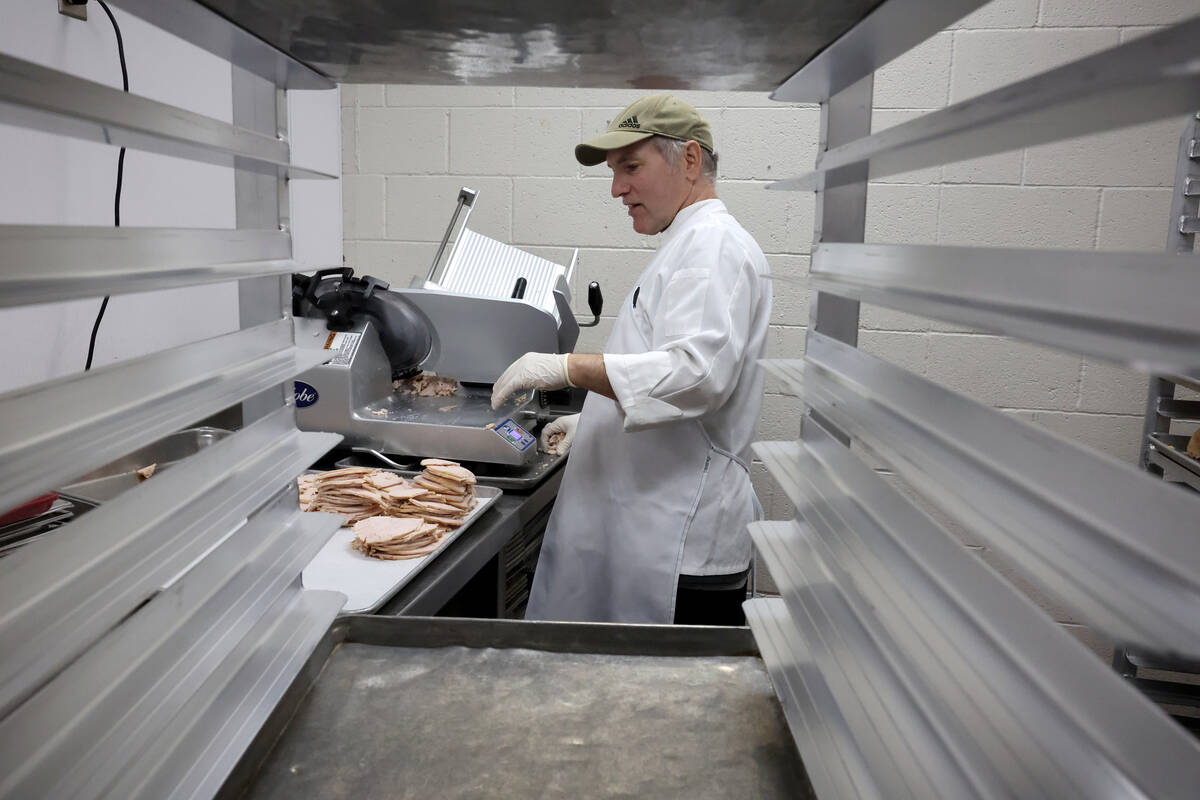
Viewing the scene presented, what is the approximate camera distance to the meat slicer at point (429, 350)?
2.16 meters

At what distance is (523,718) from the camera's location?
0.82 metres

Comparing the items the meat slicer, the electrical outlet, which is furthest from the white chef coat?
the electrical outlet

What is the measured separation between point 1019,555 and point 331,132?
3403 millimetres

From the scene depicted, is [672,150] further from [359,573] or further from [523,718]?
[523,718]

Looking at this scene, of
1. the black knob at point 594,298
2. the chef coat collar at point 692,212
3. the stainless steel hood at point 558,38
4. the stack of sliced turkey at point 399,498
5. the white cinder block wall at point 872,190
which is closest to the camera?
the stainless steel hood at point 558,38

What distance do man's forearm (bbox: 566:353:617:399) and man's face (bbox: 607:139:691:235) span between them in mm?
460

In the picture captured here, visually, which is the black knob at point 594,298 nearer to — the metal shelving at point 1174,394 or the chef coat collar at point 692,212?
the chef coat collar at point 692,212

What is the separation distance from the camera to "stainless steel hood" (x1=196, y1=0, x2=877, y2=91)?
2.30 feet

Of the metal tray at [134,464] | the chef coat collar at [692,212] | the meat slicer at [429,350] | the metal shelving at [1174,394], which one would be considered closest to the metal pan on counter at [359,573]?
the metal tray at [134,464]

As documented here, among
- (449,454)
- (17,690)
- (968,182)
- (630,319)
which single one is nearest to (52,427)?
(17,690)

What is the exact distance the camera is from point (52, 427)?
460 mm

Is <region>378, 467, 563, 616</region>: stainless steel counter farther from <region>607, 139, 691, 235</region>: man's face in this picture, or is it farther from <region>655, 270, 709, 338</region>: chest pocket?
<region>607, 139, 691, 235</region>: man's face

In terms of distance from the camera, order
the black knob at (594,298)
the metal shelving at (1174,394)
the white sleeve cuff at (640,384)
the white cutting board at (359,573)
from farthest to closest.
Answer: the black knob at (594,298)
the metal shelving at (1174,394)
the white sleeve cuff at (640,384)
the white cutting board at (359,573)

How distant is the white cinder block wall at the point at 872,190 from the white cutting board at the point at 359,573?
1841 millimetres
